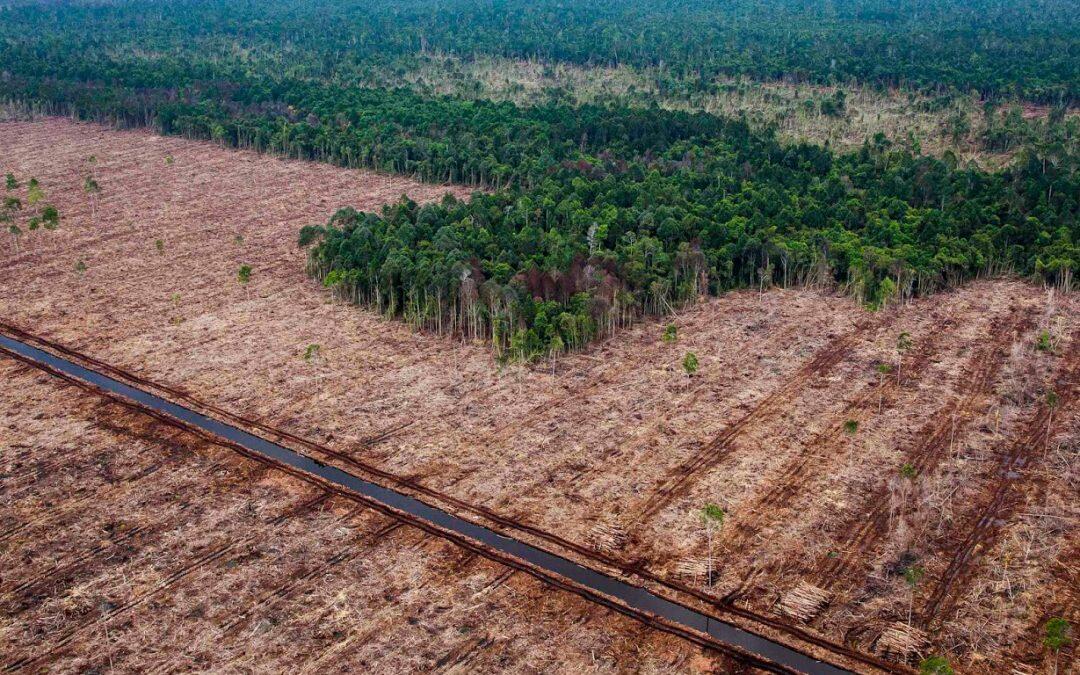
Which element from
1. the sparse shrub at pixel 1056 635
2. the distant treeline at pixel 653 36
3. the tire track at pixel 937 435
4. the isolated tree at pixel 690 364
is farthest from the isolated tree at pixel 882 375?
the distant treeline at pixel 653 36

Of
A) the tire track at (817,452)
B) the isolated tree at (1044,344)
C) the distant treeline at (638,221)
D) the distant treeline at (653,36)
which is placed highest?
the distant treeline at (653,36)

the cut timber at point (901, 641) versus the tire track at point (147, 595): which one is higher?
the cut timber at point (901, 641)

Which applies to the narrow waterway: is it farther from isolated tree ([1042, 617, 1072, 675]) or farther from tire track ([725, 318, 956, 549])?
isolated tree ([1042, 617, 1072, 675])

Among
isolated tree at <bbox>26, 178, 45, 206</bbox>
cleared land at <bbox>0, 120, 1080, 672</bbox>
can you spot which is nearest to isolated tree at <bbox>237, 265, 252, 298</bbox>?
cleared land at <bbox>0, 120, 1080, 672</bbox>

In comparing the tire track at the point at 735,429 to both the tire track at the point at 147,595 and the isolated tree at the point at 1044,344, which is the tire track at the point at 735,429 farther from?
the tire track at the point at 147,595

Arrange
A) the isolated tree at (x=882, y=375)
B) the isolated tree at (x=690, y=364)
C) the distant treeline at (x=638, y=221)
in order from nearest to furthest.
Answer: the isolated tree at (x=882, y=375), the isolated tree at (x=690, y=364), the distant treeline at (x=638, y=221)

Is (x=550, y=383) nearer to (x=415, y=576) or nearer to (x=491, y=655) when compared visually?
(x=415, y=576)

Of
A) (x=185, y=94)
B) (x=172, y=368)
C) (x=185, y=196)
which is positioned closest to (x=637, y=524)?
(x=172, y=368)

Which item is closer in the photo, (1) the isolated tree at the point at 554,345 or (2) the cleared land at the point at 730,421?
(2) the cleared land at the point at 730,421
